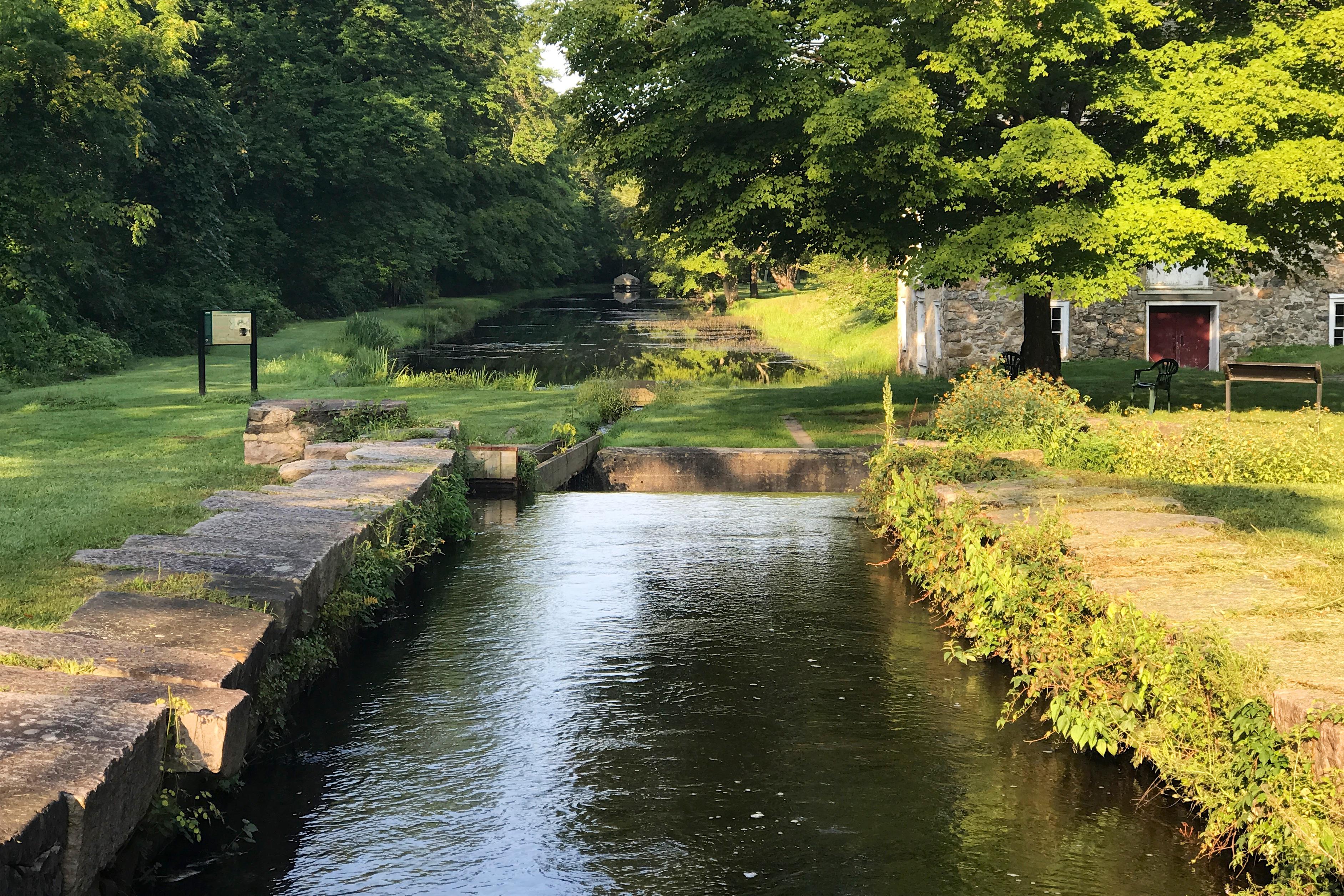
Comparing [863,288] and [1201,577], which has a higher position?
[863,288]

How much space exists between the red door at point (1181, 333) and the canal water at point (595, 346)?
9.64 m

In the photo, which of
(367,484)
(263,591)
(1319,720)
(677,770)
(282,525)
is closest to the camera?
(1319,720)

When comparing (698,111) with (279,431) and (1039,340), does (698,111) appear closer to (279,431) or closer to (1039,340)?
(1039,340)

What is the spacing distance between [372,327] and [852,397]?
1999 cm

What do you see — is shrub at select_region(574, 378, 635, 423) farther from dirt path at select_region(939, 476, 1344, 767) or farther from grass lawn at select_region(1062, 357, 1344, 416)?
dirt path at select_region(939, 476, 1344, 767)

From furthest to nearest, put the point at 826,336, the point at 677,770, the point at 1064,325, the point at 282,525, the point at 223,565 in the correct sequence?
the point at 826,336 → the point at 1064,325 → the point at 282,525 → the point at 223,565 → the point at 677,770

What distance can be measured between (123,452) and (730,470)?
6.95 metres

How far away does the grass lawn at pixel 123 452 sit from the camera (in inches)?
302

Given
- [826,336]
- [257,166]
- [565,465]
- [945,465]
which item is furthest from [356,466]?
[257,166]

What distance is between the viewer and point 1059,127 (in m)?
17.0

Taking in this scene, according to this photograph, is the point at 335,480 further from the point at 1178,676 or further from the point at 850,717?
the point at 1178,676

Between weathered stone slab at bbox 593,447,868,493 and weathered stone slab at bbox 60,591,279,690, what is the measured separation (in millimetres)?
9311

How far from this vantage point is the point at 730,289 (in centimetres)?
7756

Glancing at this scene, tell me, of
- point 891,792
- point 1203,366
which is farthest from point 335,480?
point 1203,366
